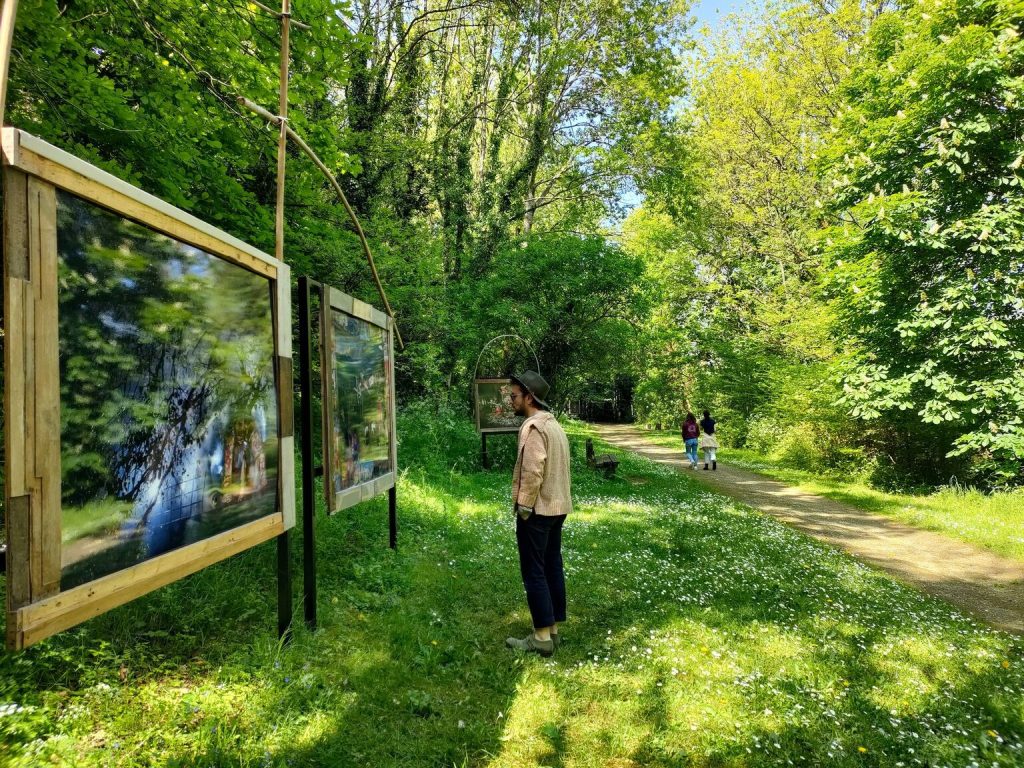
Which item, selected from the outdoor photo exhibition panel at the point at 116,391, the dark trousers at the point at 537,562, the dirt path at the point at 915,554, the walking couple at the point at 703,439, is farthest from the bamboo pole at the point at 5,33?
the walking couple at the point at 703,439

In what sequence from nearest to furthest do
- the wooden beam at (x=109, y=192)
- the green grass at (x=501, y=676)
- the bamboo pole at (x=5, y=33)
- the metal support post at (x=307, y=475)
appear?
the bamboo pole at (x=5, y=33)
the wooden beam at (x=109, y=192)
the green grass at (x=501, y=676)
the metal support post at (x=307, y=475)

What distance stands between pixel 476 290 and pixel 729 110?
16.1 meters

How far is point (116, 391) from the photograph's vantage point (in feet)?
7.31

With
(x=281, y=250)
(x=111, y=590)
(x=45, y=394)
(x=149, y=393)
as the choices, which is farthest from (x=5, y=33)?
(x=281, y=250)

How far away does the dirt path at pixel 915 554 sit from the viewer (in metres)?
6.25

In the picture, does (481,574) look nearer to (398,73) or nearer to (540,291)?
(540,291)

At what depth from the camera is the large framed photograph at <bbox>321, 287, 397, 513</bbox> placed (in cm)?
444

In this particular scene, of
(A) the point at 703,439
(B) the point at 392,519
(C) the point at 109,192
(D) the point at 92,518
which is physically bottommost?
(A) the point at 703,439

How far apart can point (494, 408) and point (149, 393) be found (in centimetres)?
1051

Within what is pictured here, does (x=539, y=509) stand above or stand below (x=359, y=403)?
below

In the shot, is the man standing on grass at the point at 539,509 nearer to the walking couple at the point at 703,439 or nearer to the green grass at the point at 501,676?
the green grass at the point at 501,676

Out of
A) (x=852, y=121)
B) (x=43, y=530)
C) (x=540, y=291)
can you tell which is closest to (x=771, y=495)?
(x=540, y=291)

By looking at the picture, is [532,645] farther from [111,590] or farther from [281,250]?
[281,250]

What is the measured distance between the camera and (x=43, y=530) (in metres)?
1.85
